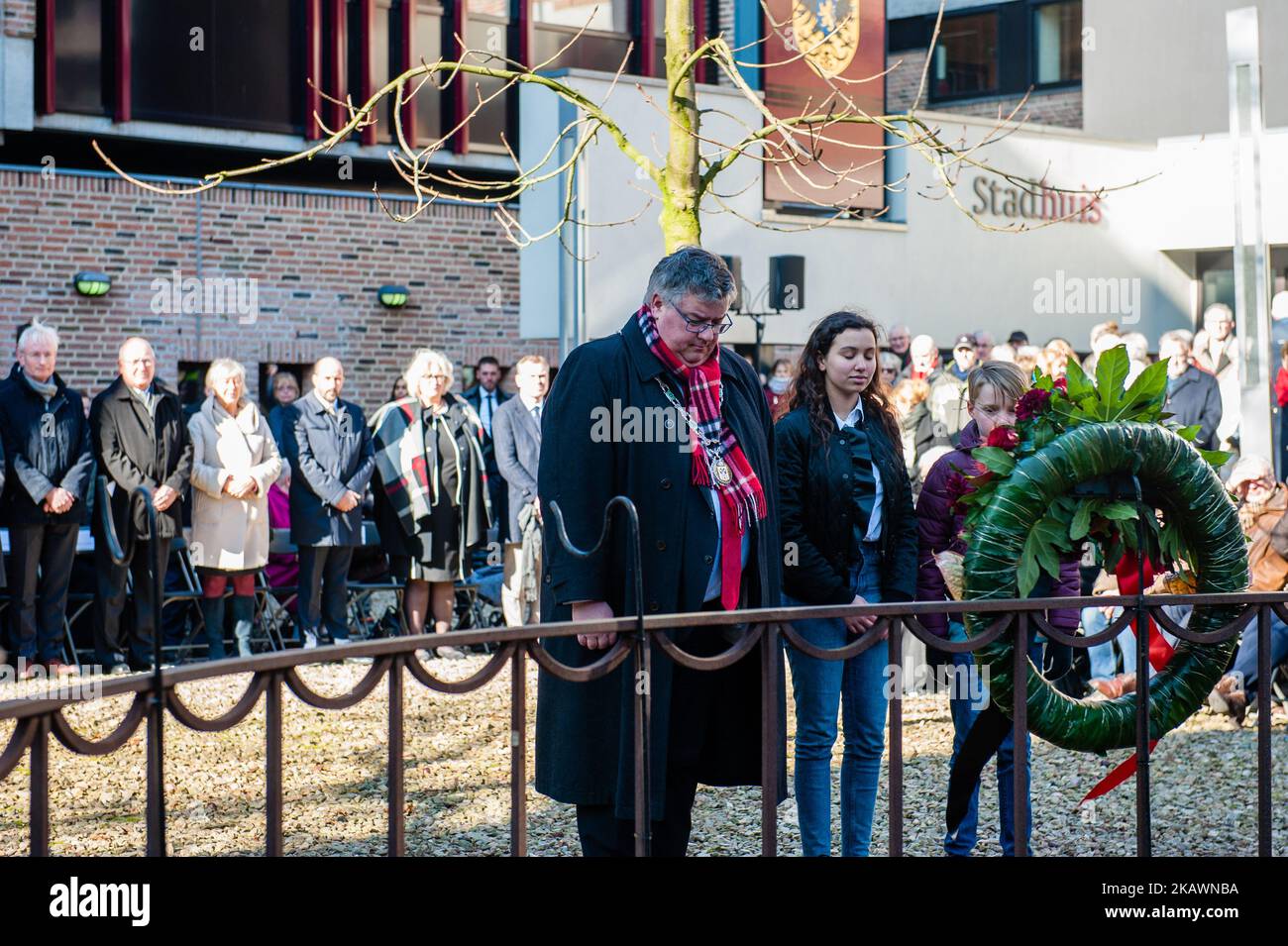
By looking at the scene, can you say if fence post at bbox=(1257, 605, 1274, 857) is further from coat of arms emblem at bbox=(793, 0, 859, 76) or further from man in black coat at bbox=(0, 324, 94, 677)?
coat of arms emblem at bbox=(793, 0, 859, 76)

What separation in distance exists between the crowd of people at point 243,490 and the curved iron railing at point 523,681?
20.4 feet

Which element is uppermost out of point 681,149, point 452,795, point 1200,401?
point 681,149

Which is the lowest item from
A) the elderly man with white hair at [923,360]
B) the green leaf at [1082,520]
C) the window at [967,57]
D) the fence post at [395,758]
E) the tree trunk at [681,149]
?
the fence post at [395,758]

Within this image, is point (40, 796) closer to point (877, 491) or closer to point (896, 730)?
point (896, 730)

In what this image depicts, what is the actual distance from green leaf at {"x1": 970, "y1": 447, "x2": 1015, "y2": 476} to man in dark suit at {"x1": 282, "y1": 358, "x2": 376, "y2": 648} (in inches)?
261

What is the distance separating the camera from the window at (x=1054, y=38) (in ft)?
90.5

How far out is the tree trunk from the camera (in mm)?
8180

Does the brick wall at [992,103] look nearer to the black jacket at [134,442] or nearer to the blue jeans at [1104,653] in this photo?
the blue jeans at [1104,653]

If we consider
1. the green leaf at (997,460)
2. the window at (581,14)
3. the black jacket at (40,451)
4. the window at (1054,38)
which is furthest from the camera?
the window at (1054,38)

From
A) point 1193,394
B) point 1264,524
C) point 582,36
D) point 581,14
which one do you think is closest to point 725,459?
point 1264,524

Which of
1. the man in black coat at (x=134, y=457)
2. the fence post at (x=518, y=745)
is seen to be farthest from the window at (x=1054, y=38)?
the fence post at (x=518, y=745)

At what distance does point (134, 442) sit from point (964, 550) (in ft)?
19.4

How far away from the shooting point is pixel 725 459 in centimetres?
464

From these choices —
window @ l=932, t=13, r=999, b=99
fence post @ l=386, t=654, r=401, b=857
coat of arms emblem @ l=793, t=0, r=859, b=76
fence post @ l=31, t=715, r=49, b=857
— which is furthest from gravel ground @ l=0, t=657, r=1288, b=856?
window @ l=932, t=13, r=999, b=99
